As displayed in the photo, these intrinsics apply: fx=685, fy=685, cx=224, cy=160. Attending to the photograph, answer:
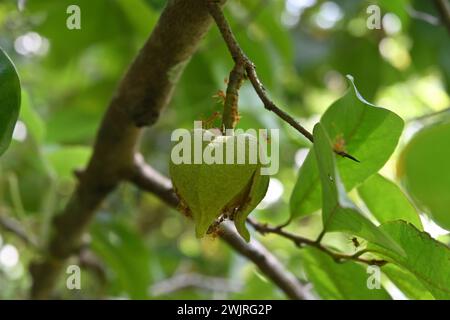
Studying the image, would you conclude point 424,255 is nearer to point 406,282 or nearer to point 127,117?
point 406,282

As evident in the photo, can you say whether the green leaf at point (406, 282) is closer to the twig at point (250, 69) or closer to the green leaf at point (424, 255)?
the green leaf at point (424, 255)

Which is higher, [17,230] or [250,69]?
[250,69]

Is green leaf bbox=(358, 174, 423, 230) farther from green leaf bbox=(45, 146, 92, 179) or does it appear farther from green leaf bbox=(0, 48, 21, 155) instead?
green leaf bbox=(45, 146, 92, 179)

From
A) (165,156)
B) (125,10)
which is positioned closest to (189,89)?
(125,10)

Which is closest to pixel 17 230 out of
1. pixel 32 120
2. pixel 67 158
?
pixel 67 158

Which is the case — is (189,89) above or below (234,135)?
below

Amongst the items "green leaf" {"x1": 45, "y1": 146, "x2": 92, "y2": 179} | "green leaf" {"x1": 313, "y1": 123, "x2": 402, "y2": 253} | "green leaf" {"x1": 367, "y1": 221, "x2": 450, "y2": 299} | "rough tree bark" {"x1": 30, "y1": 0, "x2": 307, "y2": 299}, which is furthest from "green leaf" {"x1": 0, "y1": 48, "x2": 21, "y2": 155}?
"green leaf" {"x1": 45, "y1": 146, "x2": 92, "y2": 179}
